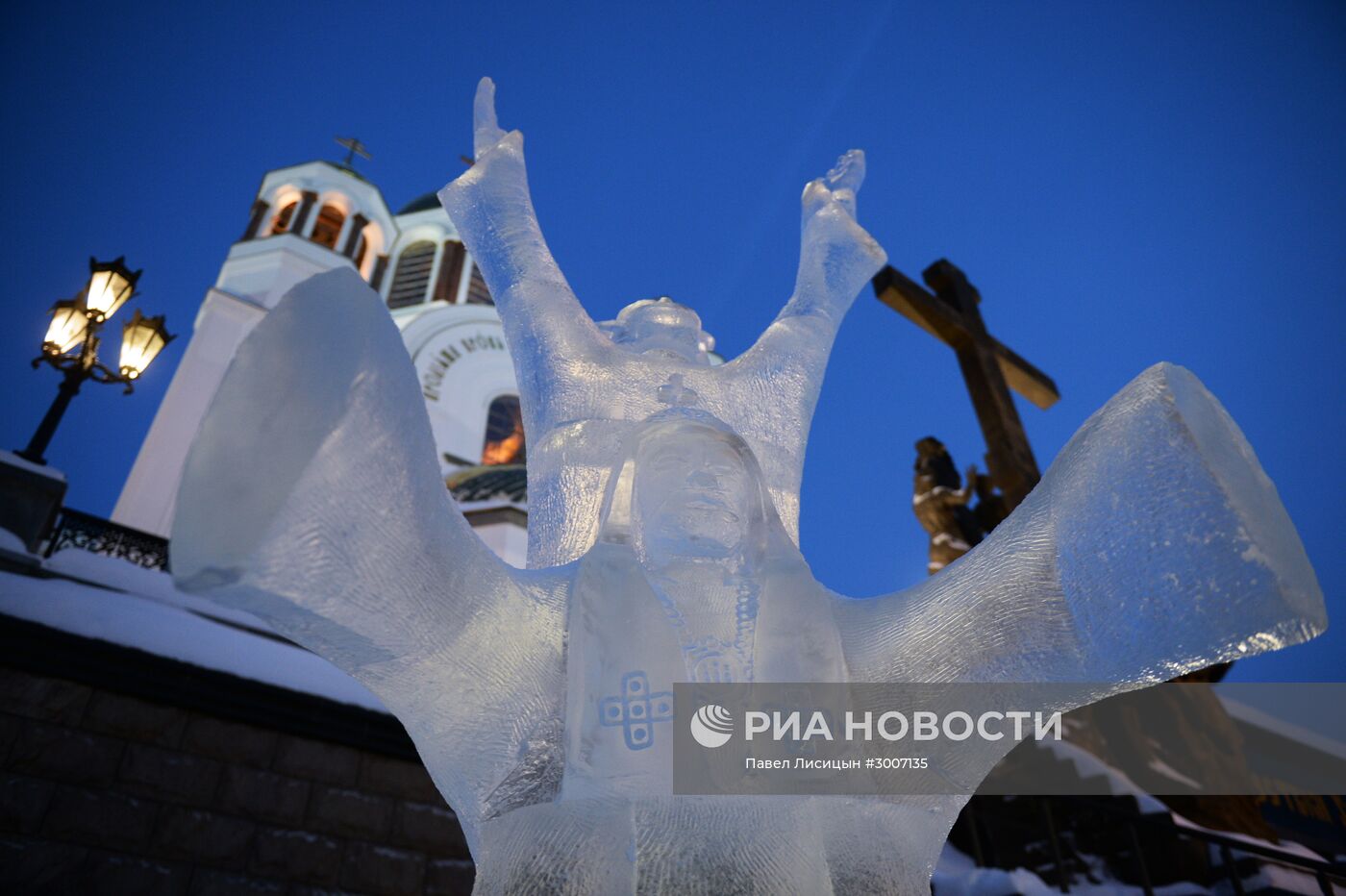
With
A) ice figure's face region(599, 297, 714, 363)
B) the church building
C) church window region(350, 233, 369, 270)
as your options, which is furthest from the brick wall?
church window region(350, 233, 369, 270)

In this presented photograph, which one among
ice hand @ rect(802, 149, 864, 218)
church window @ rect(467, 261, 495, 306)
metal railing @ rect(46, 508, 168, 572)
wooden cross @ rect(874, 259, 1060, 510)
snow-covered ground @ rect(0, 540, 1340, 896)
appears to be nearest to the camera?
ice hand @ rect(802, 149, 864, 218)

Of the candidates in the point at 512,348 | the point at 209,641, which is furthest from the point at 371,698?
the point at 512,348

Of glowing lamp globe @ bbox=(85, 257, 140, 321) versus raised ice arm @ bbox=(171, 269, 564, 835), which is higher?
glowing lamp globe @ bbox=(85, 257, 140, 321)

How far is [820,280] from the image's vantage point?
2.15 m

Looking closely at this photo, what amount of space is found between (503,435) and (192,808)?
16.4m

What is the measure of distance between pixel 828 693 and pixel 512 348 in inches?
40.4

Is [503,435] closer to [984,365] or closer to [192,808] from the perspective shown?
[984,365]

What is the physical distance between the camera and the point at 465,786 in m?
1.29

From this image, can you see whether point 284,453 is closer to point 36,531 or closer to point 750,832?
point 750,832

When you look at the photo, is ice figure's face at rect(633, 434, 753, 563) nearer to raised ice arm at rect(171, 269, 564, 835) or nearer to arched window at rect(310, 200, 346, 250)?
raised ice arm at rect(171, 269, 564, 835)

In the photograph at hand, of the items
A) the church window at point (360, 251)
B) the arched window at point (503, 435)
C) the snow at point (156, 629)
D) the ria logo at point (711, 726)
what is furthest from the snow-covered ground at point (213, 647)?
the church window at point (360, 251)

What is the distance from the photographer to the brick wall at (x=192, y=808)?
4.07m

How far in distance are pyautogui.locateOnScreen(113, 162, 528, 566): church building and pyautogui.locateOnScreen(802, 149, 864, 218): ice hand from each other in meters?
11.4

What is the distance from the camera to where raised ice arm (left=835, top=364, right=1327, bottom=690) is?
105 cm
